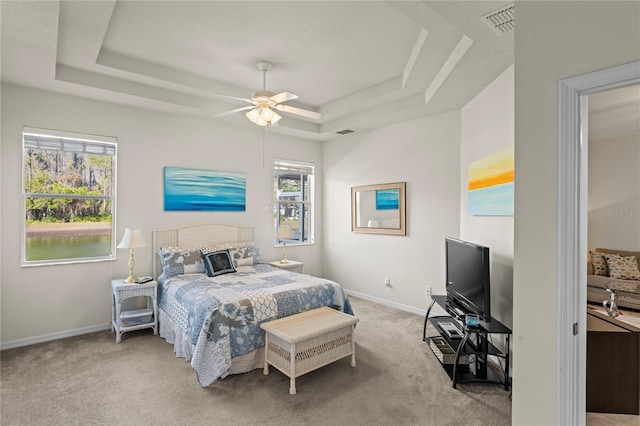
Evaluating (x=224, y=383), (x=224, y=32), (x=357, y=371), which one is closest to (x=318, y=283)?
(x=357, y=371)

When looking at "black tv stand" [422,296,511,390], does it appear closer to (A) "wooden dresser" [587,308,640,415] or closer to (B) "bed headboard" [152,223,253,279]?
(A) "wooden dresser" [587,308,640,415]

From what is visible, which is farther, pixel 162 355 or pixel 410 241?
pixel 410 241

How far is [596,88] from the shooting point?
5.15 feet

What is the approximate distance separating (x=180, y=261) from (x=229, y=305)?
5.05 feet

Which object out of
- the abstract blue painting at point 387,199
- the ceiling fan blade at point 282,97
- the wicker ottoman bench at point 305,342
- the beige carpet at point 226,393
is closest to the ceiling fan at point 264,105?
the ceiling fan blade at point 282,97

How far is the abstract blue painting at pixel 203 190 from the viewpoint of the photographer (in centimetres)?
449

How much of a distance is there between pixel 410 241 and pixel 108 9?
409 cm

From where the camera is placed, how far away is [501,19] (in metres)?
2.26

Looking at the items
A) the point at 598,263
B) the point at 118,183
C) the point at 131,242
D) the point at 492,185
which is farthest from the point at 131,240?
the point at 598,263

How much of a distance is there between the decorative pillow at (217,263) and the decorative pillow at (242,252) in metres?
0.20

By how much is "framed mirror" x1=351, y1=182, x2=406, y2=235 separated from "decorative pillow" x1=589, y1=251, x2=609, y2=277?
2444 millimetres

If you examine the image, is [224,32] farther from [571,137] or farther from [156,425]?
[156,425]

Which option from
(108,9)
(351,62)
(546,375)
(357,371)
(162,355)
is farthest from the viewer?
(351,62)

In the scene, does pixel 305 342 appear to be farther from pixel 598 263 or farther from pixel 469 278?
pixel 598 263
